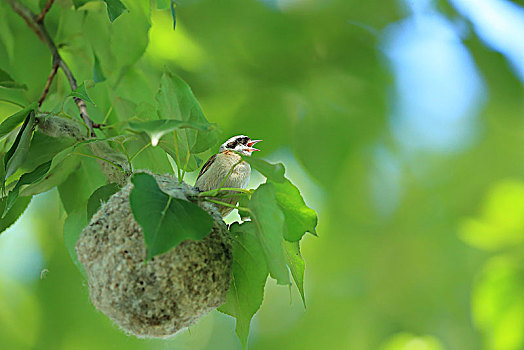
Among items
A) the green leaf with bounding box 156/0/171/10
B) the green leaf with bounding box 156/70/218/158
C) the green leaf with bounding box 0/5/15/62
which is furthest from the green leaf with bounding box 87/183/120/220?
the green leaf with bounding box 0/5/15/62

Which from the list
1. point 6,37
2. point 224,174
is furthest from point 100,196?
point 6,37

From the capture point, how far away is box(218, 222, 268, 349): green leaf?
0.67 metres

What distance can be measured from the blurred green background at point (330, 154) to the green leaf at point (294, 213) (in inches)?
13.2

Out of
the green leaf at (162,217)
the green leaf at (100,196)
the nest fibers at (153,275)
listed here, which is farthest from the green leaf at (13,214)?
the green leaf at (162,217)

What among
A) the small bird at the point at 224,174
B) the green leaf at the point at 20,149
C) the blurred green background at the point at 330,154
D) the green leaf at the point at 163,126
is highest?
A: the green leaf at the point at 163,126

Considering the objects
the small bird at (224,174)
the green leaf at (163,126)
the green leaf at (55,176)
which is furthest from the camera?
the green leaf at (55,176)

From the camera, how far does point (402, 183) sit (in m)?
2.83

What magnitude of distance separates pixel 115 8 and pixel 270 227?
608mm

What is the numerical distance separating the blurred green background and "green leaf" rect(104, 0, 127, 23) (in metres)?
0.03

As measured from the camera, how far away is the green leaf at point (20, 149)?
790 mm

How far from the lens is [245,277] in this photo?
2.27 feet

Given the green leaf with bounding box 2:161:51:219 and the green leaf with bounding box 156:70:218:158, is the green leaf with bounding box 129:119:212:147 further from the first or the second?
the green leaf with bounding box 2:161:51:219

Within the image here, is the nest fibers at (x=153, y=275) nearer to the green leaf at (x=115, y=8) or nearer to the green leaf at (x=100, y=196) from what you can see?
the green leaf at (x=100, y=196)

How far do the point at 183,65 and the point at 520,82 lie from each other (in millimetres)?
1103
